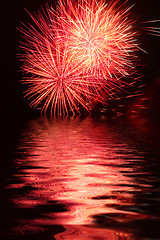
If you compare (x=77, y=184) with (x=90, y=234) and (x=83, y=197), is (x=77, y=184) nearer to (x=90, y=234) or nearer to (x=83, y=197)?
(x=83, y=197)

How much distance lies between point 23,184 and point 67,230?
4.53 metres

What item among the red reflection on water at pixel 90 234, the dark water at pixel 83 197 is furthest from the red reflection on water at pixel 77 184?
the red reflection on water at pixel 90 234

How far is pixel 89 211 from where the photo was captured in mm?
8461

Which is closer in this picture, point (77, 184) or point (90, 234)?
point (90, 234)

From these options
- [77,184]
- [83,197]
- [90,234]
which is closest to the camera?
[90,234]

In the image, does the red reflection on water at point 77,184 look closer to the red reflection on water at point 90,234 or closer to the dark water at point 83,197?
the dark water at point 83,197

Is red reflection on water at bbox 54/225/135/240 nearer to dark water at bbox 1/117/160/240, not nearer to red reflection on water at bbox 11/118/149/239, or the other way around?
dark water at bbox 1/117/160/240

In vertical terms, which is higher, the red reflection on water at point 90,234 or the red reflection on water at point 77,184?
the red reflection on water at point 90,234

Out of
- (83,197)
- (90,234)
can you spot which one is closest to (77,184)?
(83,197)

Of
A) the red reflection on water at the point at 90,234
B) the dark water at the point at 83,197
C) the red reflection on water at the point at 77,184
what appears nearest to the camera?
the red reflection on water at the point at 90,234

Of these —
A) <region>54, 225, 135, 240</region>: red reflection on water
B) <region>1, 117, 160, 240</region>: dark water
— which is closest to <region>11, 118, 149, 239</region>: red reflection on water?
<region>1, 117, 160, 240</region>: dark water

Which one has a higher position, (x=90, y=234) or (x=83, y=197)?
(x=90, y=234)

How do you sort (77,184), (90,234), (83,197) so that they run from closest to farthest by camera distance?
(90,234)
(83,197)
(77,184)

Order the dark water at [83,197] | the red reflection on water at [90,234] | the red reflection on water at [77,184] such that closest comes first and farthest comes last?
the red reflection on water at [90,234], the dark water at [83,197], the red reflection on water at [77,184]
